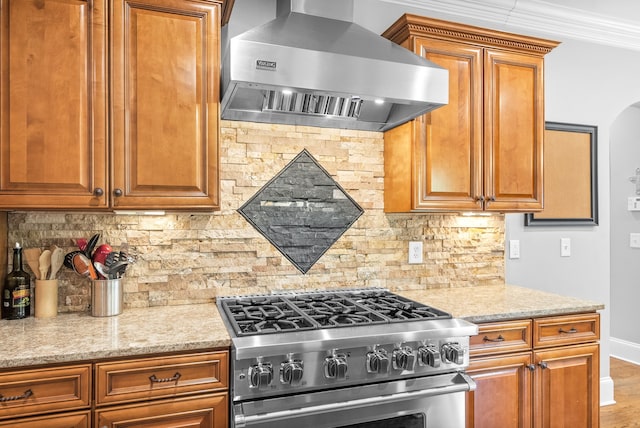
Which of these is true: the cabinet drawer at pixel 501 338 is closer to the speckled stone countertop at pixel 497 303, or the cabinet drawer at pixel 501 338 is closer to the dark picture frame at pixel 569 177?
the speckled stone countertop at pixel 497 303

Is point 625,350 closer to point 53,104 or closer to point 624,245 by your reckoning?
point 624,245

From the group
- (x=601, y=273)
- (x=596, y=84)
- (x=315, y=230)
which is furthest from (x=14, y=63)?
(x=601, y=273)

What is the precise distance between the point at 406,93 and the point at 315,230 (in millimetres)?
904

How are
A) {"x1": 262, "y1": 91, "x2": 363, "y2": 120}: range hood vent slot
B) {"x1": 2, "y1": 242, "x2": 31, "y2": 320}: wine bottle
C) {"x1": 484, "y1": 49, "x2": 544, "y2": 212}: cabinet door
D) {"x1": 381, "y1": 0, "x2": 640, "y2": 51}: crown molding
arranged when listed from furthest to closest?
{"x1": 381, "y1": 0, "x2": 640, "y2": 51}: crown molding, {"x1": 484, "y1": 49, "x2": 544, "y2": 212}: cabinet door, {"x1": 262, "y1": 91, "x2": 363, "y2": 120}: range hood vent slot, {"x1": 2, "y1": 242, "x2": 31, "y2": 320}: wine bottle

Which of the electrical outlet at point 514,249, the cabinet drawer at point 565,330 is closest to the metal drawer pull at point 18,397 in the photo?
the cabinet drawer at point 565,330

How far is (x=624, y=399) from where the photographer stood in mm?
3273

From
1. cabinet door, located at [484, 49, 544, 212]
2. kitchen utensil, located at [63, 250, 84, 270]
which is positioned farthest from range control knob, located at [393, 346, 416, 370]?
kitchen utensil, located at [63, 250, 84, 270]

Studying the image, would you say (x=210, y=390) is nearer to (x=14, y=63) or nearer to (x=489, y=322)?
(x=489, y=322)

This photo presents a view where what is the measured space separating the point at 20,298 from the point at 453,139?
220cm

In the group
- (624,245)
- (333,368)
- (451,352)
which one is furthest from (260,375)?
(624,245)

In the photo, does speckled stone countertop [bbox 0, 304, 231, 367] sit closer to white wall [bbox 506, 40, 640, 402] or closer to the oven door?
the oven door

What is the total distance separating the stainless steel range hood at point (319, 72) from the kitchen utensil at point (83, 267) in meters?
0.93

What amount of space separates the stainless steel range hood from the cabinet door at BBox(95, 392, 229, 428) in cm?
123

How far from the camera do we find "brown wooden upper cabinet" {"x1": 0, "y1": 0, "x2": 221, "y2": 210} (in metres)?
1.74
